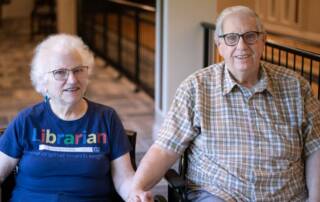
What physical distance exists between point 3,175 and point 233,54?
0.97 m

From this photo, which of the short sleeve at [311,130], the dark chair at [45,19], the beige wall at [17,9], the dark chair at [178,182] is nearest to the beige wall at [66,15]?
the dark chair at [45,19]

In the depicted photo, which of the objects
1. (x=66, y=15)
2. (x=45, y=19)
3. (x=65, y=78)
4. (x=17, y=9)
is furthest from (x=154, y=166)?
(x=17, y=9)

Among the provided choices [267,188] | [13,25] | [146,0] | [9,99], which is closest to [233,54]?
[267,188]

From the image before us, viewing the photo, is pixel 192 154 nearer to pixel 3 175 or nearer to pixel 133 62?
pixel 3 175

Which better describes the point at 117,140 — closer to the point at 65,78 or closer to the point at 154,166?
the point at 154,166

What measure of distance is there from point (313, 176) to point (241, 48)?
566mm

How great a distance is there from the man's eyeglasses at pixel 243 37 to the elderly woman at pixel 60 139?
536 millimetres

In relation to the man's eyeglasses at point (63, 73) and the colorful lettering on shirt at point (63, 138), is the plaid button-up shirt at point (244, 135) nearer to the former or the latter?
the colorful lettering on shirt at point (63, 138)

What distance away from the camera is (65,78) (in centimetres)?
217

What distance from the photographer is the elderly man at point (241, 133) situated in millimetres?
2234

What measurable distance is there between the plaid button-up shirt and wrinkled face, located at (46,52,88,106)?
373 mm

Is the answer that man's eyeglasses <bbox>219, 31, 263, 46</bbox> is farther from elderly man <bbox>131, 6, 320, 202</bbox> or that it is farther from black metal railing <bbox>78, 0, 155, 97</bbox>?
black metal railing <bbox>78, 0, 155, 97</bbox>

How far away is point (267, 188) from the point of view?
7.32ft

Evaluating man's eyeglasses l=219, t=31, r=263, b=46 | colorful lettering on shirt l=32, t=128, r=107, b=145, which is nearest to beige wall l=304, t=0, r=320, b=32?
man's eyeglasses l=219, t=31, r=263, b=46
